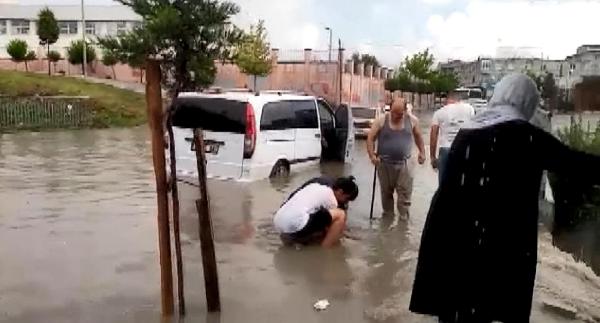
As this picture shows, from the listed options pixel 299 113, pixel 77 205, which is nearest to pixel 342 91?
pixel 299 113

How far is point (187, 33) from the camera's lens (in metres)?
6.11

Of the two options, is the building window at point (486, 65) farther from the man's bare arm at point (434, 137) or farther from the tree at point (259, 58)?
the tree at point (259, 58)

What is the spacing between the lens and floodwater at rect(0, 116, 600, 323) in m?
6.11

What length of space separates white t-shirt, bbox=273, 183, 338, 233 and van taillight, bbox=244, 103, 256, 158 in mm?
4296

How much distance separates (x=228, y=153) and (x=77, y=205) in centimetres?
259

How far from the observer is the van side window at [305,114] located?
46.5 ft

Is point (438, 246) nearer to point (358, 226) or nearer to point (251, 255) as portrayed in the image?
point (251, 255)

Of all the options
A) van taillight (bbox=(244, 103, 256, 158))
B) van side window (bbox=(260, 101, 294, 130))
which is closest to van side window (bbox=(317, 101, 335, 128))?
van side window (bbox=(260, 101, 294, 130))

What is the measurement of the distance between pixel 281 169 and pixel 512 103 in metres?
10.1

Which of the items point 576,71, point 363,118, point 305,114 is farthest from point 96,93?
point 576,71

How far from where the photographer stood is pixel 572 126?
6.79 metres

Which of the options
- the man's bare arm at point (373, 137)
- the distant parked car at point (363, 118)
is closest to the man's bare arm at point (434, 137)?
the man's bare arm at point (373, 137)

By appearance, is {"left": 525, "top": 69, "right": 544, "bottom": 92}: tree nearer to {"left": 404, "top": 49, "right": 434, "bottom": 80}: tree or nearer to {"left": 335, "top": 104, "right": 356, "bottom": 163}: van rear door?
{"left": 335, "top": 104, "right": 356, "bottom": 163}: van rear door

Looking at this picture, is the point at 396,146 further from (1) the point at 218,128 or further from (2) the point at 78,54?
(2) the point at 78,54
